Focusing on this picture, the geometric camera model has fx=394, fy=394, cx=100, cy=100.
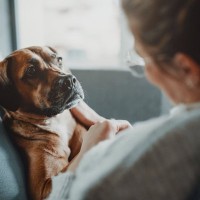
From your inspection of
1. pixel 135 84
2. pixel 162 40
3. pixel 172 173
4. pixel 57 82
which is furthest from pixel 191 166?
pixel 135 84

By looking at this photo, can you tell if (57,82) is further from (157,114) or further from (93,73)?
(157,114)

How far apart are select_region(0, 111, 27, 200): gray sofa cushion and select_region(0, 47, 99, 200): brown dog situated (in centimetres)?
2

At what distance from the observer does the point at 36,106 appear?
1.09 metres

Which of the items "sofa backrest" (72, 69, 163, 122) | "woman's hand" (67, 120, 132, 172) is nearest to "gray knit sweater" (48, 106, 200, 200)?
"woman's hand" (67, 120, 132, 172)

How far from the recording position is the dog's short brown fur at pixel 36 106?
1077mm

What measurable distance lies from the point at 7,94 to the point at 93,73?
0.60m

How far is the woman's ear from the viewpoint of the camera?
58 centimetres

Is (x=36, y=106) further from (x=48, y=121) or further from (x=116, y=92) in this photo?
(x=116, y=92)

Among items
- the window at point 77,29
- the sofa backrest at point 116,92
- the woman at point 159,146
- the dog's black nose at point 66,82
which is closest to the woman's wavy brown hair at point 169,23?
the woman at point 159,146

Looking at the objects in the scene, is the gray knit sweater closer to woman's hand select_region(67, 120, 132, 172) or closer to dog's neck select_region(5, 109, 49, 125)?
woman's hand select_region(67, 120, 132, 172)

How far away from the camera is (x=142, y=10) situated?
1.89ft

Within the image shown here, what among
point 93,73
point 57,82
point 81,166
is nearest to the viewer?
point 81,166

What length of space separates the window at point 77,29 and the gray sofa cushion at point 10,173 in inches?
30.1

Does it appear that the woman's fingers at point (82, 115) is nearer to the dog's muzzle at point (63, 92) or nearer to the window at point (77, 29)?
the dog's muzzle at point (63, 92)
